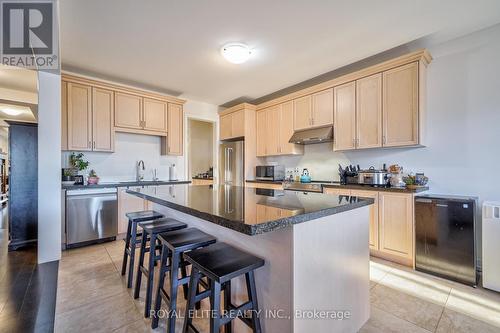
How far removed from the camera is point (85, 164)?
3.54 metres

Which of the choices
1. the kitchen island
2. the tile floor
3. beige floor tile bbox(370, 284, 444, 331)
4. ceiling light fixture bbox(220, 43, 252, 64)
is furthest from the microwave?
the kitchen island

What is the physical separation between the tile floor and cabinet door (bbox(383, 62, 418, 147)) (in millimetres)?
1564

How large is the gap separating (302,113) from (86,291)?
147 inches

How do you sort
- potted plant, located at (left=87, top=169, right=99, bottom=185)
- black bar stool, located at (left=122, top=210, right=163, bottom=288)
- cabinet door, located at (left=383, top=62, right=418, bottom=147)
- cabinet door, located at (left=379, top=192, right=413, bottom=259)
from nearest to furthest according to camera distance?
black bar stool, located at (left=122, top=210, right=163, bottom=288)
cabinet door, located at (left=379, top=192, right=413, bottom=259)
cabinet door, located at (left=383, top=62, right=418, bottom=147)
potted plant, located at (left=87, top=169, right=99, bottom=185)

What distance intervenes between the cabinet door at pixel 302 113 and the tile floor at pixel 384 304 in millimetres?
2395

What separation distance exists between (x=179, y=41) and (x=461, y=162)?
3632 mm

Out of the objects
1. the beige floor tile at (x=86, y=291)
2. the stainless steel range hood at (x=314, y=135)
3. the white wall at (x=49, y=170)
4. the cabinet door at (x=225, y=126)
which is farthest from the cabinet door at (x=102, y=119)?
the stainless steel range hood at (x=314, y=135)

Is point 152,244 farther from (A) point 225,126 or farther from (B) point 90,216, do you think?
(A) point 225,126

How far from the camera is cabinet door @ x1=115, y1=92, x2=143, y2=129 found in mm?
3766

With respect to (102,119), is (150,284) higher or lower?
lower

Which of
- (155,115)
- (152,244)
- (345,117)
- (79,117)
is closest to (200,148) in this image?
(155,115)

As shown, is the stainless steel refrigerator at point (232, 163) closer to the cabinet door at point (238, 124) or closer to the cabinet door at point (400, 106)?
the cabinet door at point (238, 124)

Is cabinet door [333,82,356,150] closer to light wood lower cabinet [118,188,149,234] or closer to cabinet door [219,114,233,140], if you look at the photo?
cabinet door [219,114,233,140]

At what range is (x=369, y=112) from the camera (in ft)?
10.2
